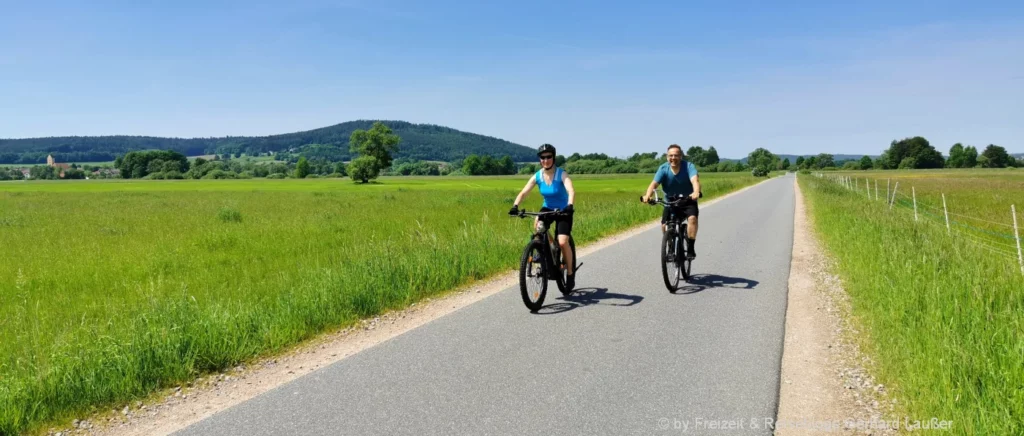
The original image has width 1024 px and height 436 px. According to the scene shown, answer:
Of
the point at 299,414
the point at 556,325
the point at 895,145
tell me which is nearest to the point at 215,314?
the point at 299,414

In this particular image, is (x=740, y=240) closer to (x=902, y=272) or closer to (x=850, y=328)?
(x=902, y=272)

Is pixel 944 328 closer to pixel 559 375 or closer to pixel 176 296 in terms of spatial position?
pixel 559 375

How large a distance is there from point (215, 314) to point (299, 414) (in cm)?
236

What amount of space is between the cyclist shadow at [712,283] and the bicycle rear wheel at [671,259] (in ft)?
0.46

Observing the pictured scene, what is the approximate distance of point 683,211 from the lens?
835 centimetres

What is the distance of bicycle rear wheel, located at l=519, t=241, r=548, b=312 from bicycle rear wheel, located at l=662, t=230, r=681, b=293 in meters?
1.65

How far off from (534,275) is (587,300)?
953 mm

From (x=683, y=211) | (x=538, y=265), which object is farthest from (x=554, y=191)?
(x=683, y=211)

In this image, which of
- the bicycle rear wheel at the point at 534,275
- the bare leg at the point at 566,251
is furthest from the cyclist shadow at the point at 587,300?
the bare leg at the point at 566,251

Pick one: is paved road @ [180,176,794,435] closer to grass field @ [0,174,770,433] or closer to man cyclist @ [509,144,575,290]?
man cyclist @ [509,144,575,290]

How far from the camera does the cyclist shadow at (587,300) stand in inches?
272

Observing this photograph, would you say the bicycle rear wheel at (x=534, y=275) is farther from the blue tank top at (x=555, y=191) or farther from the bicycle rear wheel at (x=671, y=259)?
the bicycle rear wheel at (x=671, y=259)

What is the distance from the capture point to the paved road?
376 centimetres

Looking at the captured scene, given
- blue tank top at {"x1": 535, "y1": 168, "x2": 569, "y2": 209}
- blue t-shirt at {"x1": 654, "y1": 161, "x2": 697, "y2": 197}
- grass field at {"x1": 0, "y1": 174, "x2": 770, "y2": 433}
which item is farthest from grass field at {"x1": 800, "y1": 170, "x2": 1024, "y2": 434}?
grass field at {"x1": 0, "y1": 174, "x2": 770, "y2": 433}
